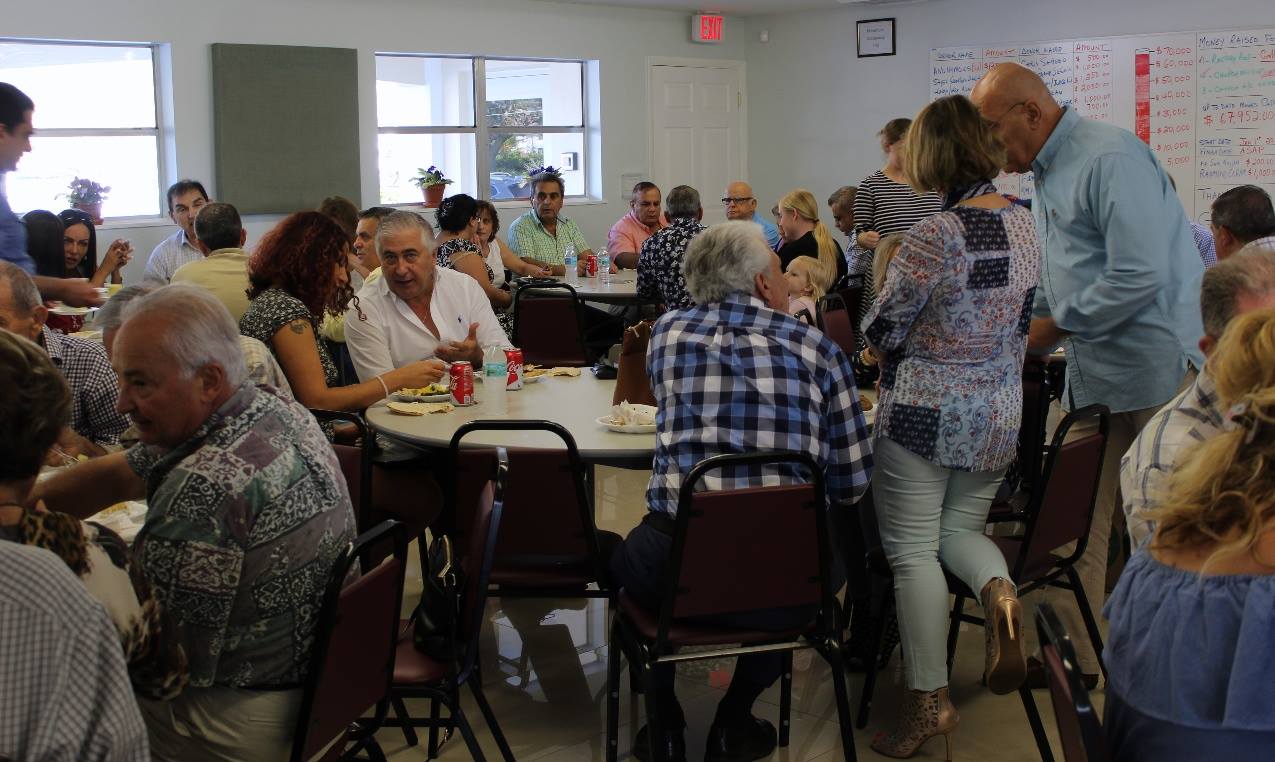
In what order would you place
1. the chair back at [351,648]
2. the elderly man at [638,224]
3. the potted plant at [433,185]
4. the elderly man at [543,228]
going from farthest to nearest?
the potted plant at [433,185], the elderly man at [638,224], the elderly man at [543,228], the chair back at [351,648]

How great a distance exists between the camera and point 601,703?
337cm

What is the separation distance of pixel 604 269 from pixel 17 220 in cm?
411

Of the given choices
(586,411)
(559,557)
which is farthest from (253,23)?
(559,557)

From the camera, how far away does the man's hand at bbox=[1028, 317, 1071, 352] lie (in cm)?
332

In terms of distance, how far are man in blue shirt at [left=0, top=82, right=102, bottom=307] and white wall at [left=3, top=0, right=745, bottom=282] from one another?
385 cm

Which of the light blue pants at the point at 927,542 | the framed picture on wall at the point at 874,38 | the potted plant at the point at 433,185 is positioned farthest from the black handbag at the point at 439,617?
the framed picture on wall at the point at 874,38

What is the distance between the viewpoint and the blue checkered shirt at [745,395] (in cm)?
258

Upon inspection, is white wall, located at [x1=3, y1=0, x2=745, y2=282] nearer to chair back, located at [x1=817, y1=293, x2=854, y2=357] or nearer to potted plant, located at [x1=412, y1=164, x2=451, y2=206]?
potted plant, located at [x1=412, y1=164, x2=451, y2=206]

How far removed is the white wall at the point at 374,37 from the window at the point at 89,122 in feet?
0.44

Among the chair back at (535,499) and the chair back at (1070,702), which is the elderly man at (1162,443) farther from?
the chair back at (535,499)

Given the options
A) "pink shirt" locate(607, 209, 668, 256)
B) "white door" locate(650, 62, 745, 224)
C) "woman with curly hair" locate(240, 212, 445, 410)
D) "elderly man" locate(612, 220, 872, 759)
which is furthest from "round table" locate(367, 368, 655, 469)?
"white door" locate(650, 62, 745, 224)

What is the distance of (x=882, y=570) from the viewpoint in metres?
3.05

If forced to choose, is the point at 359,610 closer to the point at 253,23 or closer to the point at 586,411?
the point at 586,411

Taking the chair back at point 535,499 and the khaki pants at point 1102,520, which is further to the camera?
the khaki pants at point 1102,520
